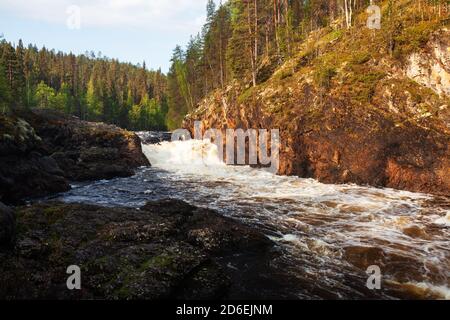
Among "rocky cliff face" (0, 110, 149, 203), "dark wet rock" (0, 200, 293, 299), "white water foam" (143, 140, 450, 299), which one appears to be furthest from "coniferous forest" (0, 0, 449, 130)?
"dark wet rock" (0, 200, 293, 299)

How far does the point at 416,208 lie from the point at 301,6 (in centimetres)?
5143

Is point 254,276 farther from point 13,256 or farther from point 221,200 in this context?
point 221,200

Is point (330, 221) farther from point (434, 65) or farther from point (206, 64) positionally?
point (206, 64)

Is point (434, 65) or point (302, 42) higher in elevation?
point (302, 42)

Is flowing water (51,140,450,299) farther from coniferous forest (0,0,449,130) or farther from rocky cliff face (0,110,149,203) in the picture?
coniferous forest (0,0,449,130)

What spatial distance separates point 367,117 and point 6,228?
25.6m

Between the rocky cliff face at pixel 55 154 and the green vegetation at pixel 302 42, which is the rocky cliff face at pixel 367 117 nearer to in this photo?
the green vegetation at pixel 302 42

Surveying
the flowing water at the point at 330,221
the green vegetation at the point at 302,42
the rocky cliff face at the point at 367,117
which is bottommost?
the flowing water at the point at 330,221

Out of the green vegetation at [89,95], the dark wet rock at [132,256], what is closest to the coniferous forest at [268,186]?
the dark wet rock at [132,256]

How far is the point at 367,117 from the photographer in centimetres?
2797

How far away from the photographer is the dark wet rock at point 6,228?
11023mm

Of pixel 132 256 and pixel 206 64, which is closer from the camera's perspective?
pixel 132 256

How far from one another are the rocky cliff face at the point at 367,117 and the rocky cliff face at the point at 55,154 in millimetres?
14995

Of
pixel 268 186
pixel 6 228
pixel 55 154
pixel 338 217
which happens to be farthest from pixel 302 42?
pixel 6 228
